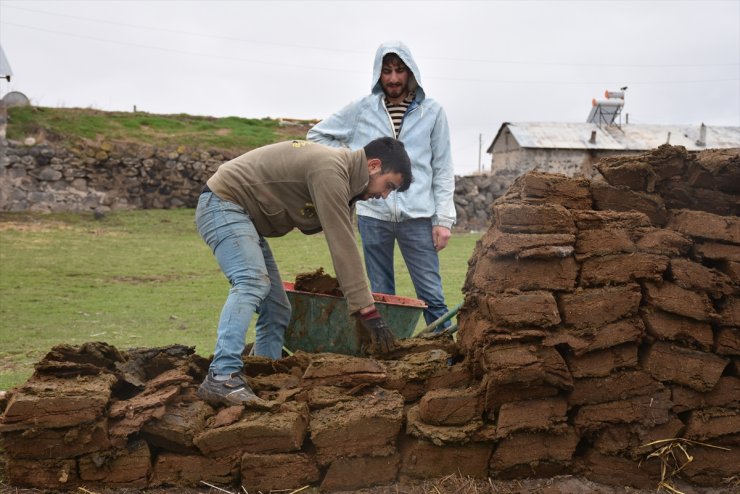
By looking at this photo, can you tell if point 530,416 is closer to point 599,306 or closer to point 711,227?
point 599,306

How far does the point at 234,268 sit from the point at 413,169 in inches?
70.7

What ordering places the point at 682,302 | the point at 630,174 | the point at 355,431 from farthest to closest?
the point at 630,174
the point at 682,302
the point at 355,431

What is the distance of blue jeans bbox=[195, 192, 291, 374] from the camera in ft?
13.1

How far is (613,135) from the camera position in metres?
30.6

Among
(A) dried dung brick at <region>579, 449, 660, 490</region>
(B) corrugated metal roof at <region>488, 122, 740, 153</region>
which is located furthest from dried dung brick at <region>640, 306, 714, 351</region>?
(B) corrugated metal roof at <region>488, 122, 740, 153</region>

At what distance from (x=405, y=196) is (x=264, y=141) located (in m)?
21.3

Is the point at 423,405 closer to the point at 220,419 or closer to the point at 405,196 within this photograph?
the point at 220,419

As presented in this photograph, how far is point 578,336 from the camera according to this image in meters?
3.89

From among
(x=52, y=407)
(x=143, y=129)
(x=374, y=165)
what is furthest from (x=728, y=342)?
(x=143, y=129)

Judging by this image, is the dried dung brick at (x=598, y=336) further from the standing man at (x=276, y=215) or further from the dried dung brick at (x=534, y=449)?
the standing man at (x=276, y=215)

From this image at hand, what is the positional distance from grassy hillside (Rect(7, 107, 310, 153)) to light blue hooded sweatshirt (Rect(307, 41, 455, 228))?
19.5 metres

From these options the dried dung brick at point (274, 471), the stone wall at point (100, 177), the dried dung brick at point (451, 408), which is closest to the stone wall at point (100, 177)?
the stone wall at point (100, 177)

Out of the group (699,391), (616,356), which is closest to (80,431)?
(616,356)

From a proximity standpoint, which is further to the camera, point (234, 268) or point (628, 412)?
point (234, 268)
